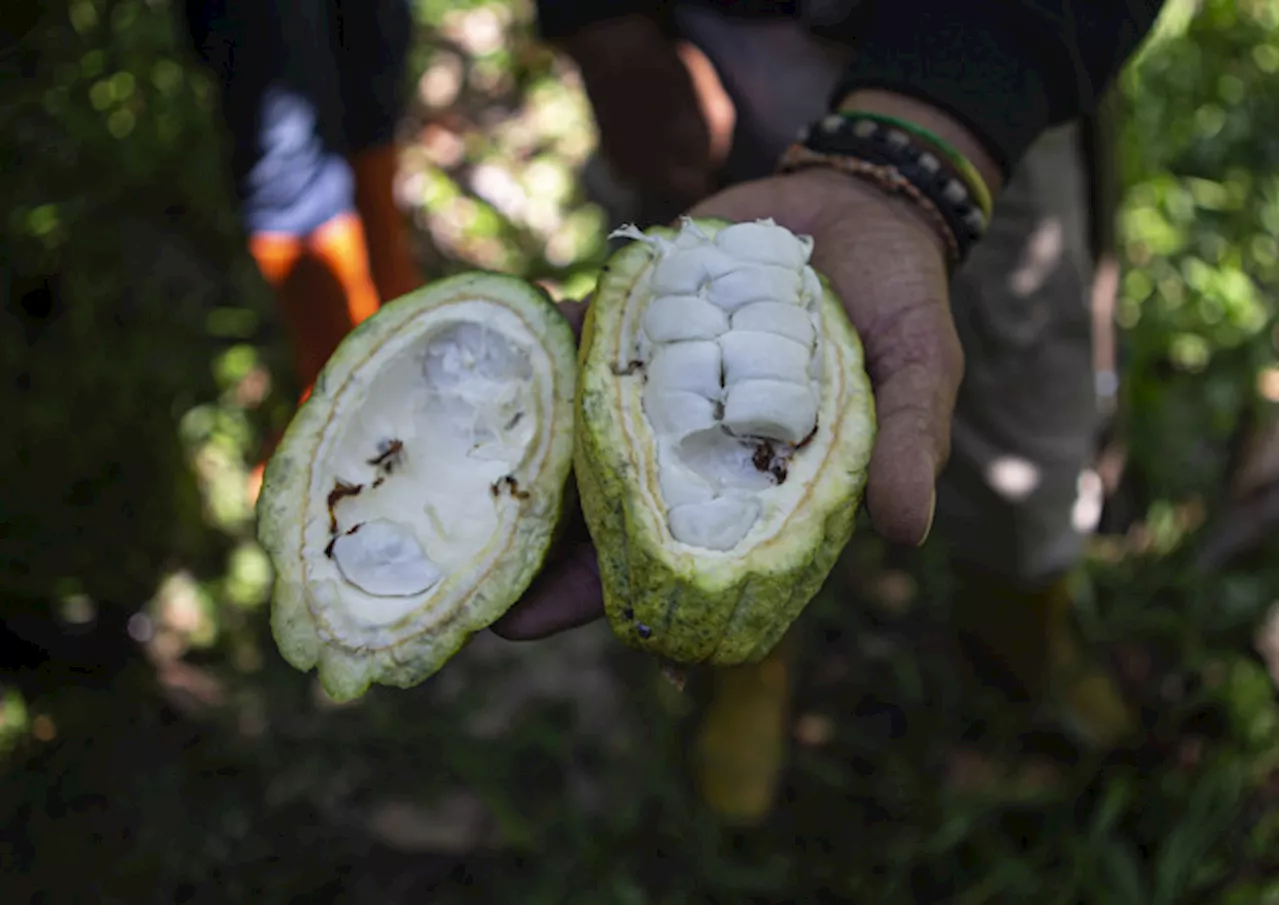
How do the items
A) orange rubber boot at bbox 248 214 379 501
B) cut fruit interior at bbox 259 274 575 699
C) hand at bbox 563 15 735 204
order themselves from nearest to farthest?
1. cut fruit interior at bbox 259 274 575 699
2. hand at bbox 563 15 735 204
3. orange rubber boot at bbox 248 214 379 501

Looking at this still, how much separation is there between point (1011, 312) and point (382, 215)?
1.51m

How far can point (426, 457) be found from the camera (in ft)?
4.99

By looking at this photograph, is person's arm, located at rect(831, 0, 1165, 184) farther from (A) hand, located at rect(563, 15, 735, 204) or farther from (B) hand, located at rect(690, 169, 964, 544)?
(A) hand, located at rect(563, 15, 735, 204)

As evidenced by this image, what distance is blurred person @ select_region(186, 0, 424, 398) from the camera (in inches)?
89.0

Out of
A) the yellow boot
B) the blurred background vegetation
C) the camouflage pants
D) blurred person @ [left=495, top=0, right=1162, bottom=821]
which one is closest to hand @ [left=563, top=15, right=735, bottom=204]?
blurred person @ [left=495, top=0, right=1162, bottom=821]

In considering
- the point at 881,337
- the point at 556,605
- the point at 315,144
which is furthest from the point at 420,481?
the point at 315,144

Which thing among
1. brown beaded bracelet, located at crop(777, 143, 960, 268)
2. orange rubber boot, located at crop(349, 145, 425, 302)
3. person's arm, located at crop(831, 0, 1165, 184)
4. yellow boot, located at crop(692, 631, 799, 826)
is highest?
person's arm, located at crop(831, 0, 1165, 184)

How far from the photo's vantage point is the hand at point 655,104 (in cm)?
211

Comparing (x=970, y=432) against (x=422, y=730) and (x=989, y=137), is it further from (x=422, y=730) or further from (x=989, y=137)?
(x=422, y=730)

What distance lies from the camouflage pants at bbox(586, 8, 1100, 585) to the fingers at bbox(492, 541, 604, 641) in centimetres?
93

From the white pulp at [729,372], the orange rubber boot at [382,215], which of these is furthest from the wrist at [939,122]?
the orange rubber boot at [382,215]

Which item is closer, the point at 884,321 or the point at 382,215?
the point at 884,321

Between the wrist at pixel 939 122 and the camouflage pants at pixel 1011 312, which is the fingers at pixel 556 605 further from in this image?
the camouflage pants at pixel 1011 312

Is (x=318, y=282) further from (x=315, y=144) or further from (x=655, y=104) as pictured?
(x=655, y=104)
